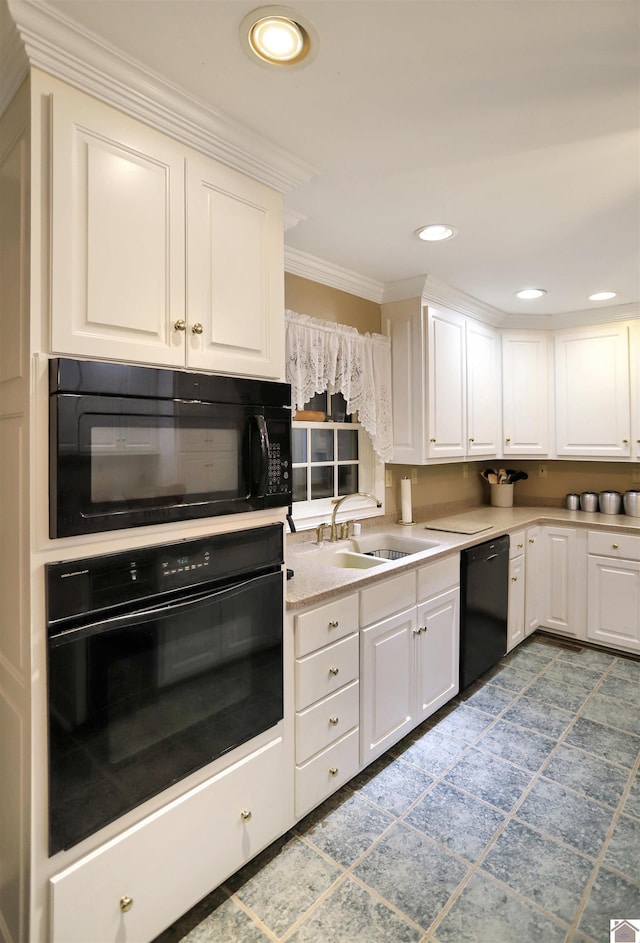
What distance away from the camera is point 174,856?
1404mm

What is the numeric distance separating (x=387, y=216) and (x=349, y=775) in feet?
7.77

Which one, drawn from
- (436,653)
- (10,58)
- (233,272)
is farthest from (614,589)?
(10,58)

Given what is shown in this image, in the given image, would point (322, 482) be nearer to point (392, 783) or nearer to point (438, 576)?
point (438, 576)

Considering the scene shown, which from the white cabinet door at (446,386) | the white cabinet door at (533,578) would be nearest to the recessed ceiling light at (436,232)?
the white cabinet door at (446,386)

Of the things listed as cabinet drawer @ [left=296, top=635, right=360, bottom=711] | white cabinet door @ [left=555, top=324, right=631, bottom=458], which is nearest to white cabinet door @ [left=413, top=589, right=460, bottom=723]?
cabinet drawer @ [left=296, top=635, right=360, bottom=711]

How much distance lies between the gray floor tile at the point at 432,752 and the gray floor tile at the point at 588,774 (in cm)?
40

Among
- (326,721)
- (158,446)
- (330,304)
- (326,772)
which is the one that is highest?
(330,304)

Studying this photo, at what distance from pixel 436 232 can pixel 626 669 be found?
2936 millimetres

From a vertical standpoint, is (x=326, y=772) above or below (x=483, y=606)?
below

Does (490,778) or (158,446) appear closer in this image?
(158,446)

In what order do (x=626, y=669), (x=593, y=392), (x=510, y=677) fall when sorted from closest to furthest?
1. (x=510, y=677)
2. (x=626, y=669)
3. (x=593, y=392)

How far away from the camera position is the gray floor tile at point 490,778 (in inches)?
80.2

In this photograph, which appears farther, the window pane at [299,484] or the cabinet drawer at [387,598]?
the window pane at [299,484]

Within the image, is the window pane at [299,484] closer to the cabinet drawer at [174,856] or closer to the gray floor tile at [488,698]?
the cabinet drawer at [174,856]
